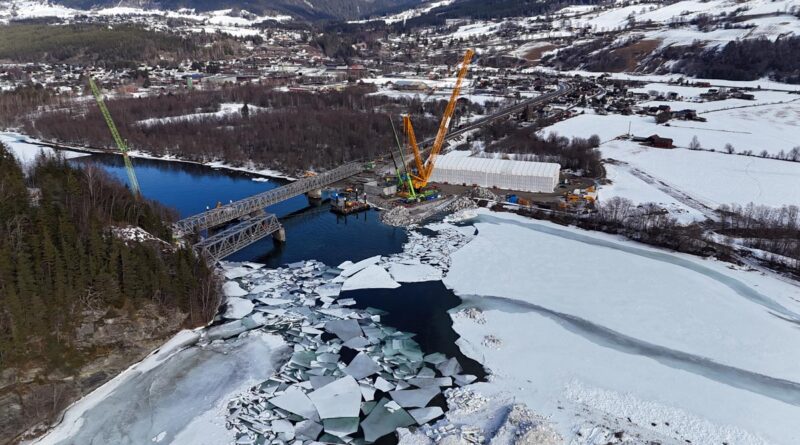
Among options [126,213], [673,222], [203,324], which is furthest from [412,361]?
[673,222]

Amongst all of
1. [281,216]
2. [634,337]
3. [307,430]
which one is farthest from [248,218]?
[634,337]

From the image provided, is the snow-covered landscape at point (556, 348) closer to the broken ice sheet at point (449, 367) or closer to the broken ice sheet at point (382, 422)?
the broken ice sheet at point (382, 422)

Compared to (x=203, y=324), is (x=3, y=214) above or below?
above

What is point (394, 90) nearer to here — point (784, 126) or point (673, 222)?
point (784, 126)

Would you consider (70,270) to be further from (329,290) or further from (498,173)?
(498,173)

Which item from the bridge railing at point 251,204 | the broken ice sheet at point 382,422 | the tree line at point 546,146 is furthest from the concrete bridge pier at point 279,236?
the tree line at point 546,146
